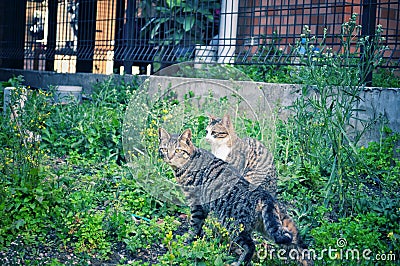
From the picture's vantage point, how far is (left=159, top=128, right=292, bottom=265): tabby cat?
371cm

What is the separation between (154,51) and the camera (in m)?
9.65

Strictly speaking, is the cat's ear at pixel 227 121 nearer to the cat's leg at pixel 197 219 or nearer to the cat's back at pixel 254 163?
the cat's back at pixel 254 163

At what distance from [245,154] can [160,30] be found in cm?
528

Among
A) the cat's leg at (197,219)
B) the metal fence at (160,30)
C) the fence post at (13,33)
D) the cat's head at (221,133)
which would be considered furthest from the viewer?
the fence post at (13,33)

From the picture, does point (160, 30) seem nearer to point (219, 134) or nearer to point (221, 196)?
point (219, 134)

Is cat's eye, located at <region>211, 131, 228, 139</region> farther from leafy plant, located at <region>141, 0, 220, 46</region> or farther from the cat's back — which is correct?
leafy plant, located at <region>141, 0, 220, 46</region>

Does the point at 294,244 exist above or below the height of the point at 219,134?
below

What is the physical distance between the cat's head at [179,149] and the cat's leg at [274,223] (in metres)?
0.79

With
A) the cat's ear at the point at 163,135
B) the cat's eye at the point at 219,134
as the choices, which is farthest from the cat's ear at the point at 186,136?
the cat's eye at the point at 219,134

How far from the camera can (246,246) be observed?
12.3ft

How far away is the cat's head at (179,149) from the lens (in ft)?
14.0

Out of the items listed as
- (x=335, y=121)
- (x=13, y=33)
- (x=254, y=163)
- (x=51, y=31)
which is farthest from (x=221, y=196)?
(x=13, y=33)

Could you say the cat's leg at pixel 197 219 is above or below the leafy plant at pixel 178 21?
below

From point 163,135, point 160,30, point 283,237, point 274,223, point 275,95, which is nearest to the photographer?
point 283,237
